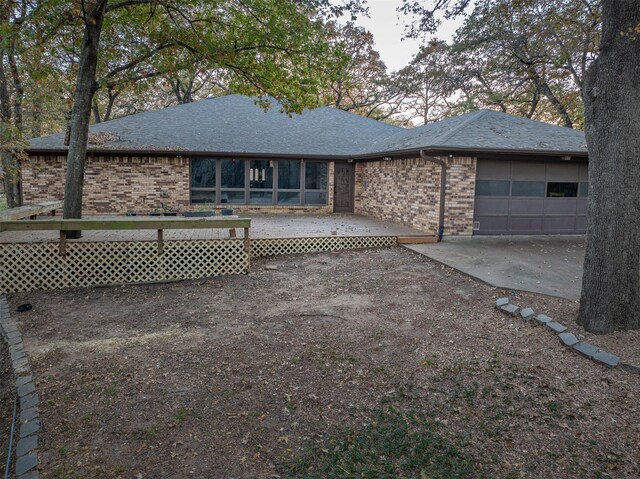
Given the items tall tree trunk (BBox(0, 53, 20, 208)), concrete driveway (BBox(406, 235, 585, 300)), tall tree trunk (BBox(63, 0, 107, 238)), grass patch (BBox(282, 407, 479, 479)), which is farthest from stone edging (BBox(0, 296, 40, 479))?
tall tree trunk (BBox(0, 53, 20, 208))

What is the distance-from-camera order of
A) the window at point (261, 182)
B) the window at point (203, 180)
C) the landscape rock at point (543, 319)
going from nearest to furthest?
the landscape rock at point (543, 319)
the window at point (203, 180)
the window at point (261, 182)

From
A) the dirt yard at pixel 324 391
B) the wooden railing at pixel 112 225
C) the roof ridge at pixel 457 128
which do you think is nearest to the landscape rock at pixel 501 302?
the dirt yard at pixel 324 391

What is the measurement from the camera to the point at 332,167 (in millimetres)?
16422

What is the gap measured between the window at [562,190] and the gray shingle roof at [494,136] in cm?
105

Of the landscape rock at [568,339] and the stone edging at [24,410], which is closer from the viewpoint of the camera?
the stone edging at [24,410]

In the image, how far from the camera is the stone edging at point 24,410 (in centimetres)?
294

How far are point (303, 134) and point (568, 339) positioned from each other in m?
13.8

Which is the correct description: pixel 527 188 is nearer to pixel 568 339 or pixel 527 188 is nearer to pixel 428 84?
pixel 568 339

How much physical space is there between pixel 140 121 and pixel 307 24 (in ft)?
30.3

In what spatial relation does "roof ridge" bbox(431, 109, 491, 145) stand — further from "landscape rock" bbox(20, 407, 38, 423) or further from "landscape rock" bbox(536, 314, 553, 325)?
"landscape rock" bbox(20, 407, 38, 423)

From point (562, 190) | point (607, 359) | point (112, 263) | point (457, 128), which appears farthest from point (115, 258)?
point (562, 190)

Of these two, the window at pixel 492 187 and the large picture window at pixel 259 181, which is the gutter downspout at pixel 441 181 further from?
the large picture window at pixel 259 181

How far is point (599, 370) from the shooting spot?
4312mm

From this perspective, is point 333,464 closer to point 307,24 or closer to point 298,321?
point 298,321
